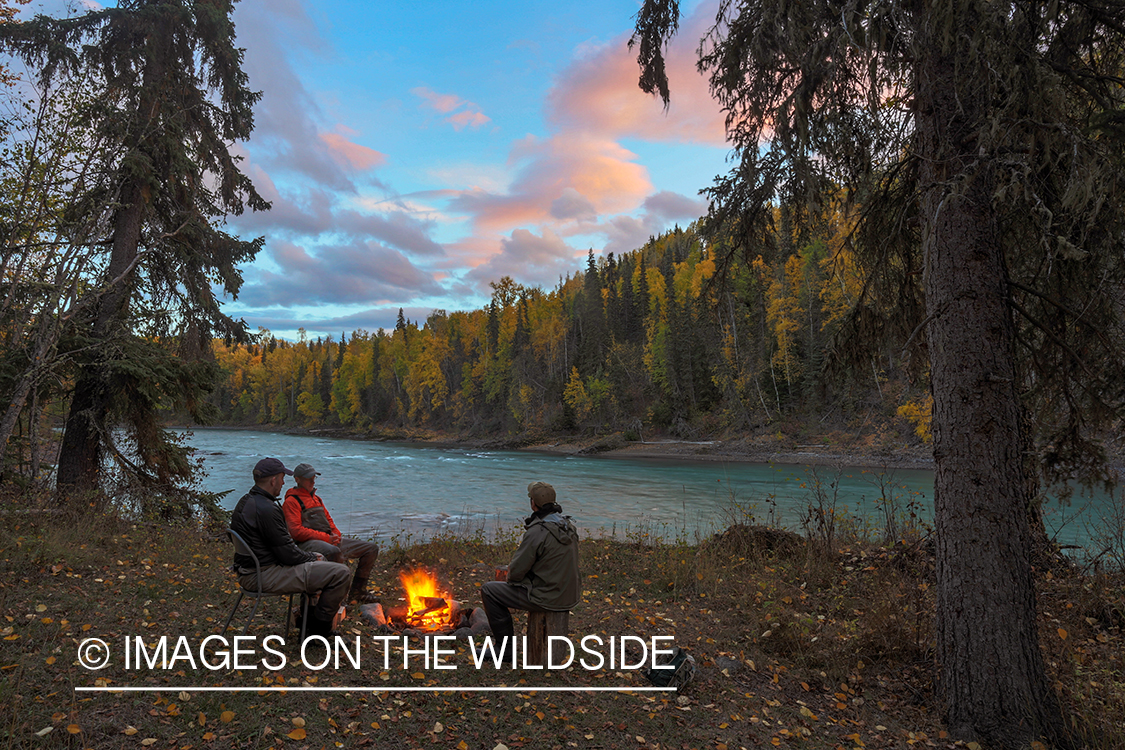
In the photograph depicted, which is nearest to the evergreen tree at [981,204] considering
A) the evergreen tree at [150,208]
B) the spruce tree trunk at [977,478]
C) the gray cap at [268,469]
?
the spruce tree trunk at [977,478]

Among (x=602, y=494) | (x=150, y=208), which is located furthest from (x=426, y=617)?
(x=602, y=494)

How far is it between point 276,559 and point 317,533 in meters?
1.01

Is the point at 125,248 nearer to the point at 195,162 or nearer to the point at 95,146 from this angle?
the point at 195,162

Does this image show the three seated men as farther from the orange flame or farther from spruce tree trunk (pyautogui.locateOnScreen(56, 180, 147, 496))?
spruce tree trunk (pyautogui.locateOnScreen(56, 180, 147, 496))

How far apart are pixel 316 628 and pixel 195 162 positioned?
8.45m

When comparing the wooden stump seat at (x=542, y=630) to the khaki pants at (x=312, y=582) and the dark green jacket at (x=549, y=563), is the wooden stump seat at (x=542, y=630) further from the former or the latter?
the khaki pants at (x=312, y=582)

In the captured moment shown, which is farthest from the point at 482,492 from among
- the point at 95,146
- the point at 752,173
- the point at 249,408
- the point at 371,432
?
the point at 249,408

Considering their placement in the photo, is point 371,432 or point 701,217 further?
point 371,432

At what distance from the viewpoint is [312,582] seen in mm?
4477

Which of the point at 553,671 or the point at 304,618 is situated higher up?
the point at 304,618

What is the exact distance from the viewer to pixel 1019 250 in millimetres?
5148

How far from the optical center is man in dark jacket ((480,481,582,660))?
14.1ft

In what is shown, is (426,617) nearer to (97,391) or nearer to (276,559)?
(276,559)

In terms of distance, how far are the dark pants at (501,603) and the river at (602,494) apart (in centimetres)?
504
